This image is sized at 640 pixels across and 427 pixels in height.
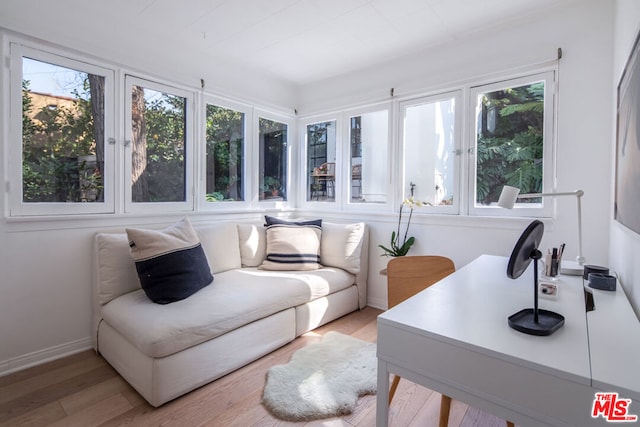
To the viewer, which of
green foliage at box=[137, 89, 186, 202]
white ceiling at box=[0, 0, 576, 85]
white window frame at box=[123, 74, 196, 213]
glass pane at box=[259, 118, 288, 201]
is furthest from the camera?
glass pane at box=[259, 118, 288, 201]

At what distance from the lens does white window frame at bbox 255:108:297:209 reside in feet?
11.4

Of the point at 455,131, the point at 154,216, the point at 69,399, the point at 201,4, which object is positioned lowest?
the point at 69,399

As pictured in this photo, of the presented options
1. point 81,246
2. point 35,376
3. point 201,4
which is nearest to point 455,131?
point 201,4

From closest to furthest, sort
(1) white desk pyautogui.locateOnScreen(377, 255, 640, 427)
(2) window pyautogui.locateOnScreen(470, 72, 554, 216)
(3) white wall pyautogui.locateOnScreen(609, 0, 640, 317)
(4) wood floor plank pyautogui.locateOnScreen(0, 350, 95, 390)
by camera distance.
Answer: (1) white desk pyautogui.locateOnScreen(377, 255, 640, 427)
(3) white wall pyautogui.locateOnScreen(609, 0, 640, 317)
(4) wood floor plank pyautogui.locateOnScreen(0, 350, 95, 390)
(2) window pyautogui.locateOnScreen(470, 72, 554, 216)

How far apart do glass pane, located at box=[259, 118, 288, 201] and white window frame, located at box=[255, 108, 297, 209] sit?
0.04 meters

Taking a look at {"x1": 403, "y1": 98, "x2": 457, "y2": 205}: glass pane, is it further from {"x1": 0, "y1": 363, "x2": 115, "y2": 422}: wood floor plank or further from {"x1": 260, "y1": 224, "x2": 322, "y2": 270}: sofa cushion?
{"x1": 0, "y1": 363, "x2": 115, "y2": 422}: wood floor plank

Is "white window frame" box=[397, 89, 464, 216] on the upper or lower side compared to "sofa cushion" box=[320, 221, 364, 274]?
upper

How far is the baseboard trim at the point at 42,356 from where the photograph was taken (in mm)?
1962

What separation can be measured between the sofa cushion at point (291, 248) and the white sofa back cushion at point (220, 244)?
299 mm

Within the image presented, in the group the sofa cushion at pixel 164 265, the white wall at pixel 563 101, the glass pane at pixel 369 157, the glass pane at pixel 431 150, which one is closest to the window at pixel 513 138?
the white wall at pixel 563 101

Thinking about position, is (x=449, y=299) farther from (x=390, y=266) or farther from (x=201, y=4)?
(x=201, y=4)

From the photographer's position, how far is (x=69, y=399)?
172 cm

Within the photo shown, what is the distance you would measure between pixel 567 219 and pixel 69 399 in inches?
134

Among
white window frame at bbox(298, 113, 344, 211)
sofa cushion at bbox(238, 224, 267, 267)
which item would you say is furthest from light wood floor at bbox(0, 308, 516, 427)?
white window frame at bbox(298, 113, 344, 211)
